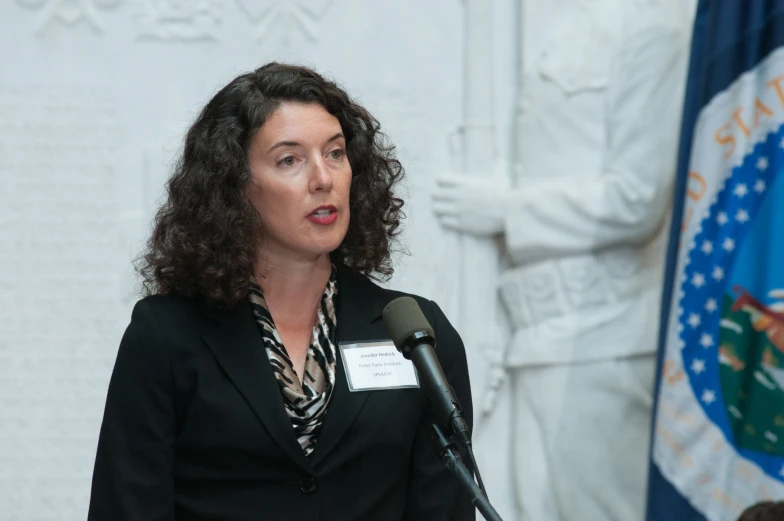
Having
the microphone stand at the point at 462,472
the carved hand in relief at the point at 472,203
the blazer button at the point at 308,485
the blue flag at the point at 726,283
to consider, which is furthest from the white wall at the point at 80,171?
the microphone stand at the point at 462,472

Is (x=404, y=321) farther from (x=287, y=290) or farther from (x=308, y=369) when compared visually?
(x=287, y=290)

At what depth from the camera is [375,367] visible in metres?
2.12

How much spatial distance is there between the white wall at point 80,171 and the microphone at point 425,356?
2.51 m

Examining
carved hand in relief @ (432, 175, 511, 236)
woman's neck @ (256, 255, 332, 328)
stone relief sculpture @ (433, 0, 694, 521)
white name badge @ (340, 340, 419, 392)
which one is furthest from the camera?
carved hand in relief @ (432, 175, 511, 236)

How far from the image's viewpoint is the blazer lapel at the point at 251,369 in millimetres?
1979

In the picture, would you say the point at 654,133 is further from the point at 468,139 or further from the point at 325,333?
the point at 325,333

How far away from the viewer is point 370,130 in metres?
2.43

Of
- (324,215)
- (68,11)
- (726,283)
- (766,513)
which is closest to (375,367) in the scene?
(324,215)

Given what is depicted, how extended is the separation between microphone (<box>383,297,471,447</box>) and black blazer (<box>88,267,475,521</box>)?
414mm

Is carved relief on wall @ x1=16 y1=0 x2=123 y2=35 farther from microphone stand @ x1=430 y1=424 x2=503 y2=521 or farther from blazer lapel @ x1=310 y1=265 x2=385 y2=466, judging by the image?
microphone stand @ x1=430 y1=424 x2=503 y2=521

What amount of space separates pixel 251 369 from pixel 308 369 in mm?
124

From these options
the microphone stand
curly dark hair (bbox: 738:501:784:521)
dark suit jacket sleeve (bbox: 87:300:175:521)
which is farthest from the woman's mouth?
curly dark hair (bbox: 738:501:784:521)

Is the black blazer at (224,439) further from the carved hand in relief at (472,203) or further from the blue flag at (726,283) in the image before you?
the carved hand in relief at (472,203)

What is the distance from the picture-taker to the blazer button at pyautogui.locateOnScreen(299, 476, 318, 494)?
200cm
